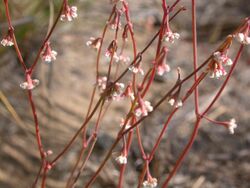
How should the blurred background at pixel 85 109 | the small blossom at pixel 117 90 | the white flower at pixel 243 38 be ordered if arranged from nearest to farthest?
1. the white flower at pixel 243 38
2. the small blossom at pixel 117 90
3. the blurred background at pixel 85 109

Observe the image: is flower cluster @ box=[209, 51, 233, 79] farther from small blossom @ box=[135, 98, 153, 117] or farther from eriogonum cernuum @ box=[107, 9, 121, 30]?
eriogonum cernuum @ box=[107, 9, 121, 30]

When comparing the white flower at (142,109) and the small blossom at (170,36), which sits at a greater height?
the small blossom at (170,36)

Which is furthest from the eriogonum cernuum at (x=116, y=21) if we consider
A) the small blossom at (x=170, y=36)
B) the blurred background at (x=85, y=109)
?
the blurred background at (x=85, y=109)

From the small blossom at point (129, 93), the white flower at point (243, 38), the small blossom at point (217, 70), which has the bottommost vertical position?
the small blossom at point (217, 70)

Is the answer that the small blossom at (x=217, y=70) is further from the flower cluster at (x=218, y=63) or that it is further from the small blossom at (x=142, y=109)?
the small blossom at (x=142, y=109)

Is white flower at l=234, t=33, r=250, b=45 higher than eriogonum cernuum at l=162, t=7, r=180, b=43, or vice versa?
eriogonum cernuum at l=162, t=7, r=180, b=43

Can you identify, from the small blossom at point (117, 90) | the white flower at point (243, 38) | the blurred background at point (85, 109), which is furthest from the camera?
the blurred background at point (85, 109)

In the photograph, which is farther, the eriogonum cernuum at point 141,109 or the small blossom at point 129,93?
the small blossom at point 129,93

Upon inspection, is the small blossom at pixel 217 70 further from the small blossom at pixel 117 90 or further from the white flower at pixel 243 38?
the small blossom at pixel 117 90

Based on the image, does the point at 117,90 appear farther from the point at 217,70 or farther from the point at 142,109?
the point at 217,70

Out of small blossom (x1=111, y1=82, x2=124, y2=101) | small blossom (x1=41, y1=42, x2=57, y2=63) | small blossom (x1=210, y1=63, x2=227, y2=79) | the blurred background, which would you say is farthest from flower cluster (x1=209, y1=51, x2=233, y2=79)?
the blurred background
